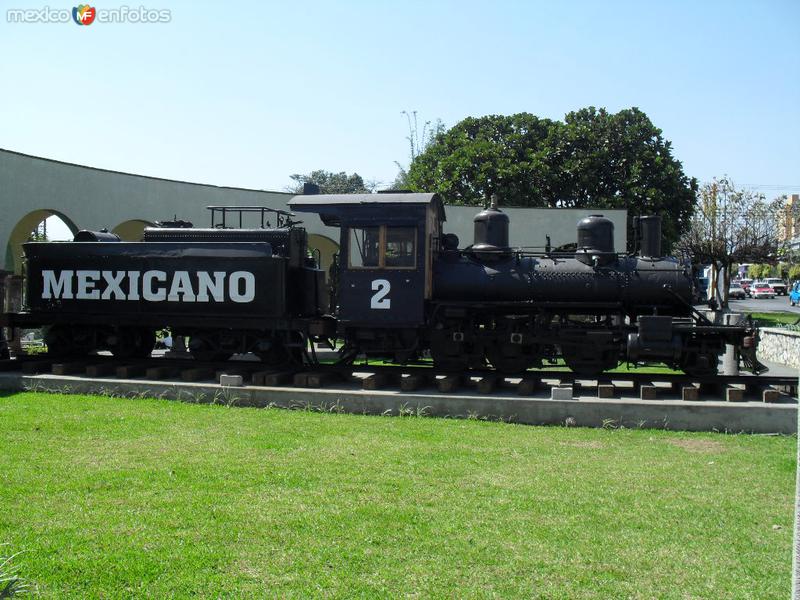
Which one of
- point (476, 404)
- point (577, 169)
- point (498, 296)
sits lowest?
point (476, 404)

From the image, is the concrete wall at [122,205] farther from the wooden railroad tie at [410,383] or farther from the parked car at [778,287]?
the parked car at [778,287]

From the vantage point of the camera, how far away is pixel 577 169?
33.7 metres

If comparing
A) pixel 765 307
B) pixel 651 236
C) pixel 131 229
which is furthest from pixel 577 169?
pixel 651 236

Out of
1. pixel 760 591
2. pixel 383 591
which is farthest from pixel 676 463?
pixel 383 591

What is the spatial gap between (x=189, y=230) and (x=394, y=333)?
4084 mm

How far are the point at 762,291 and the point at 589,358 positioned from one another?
5649cm

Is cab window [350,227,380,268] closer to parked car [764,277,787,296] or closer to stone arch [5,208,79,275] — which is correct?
stone arch [5,208,79,275]

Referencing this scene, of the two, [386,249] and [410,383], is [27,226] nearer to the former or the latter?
[386,249]

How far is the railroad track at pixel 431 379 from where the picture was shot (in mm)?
10562

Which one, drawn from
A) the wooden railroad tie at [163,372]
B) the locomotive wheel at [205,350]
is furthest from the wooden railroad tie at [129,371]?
the locomotive wheel at [205,350]

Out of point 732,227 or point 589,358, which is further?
point 732,227

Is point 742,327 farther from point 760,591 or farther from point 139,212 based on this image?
point 139,212

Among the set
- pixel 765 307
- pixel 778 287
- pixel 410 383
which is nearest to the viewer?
pixel 410 383

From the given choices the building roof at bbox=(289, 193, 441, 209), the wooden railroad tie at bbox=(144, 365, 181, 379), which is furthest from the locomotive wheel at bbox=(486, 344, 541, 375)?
the wooden railroad tie at bbox=(144, 365, 181, 379)
